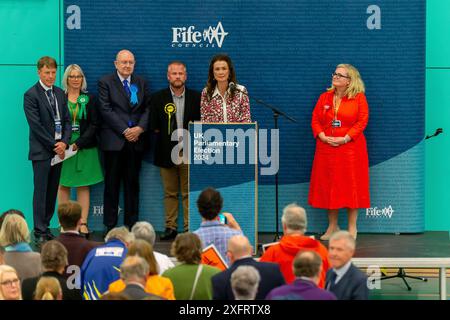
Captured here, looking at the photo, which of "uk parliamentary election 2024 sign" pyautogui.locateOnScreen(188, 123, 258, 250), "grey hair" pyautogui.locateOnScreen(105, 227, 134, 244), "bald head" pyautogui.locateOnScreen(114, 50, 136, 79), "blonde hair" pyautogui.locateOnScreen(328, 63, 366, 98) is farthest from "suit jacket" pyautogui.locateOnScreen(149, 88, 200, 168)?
"grey hair" pyautogui.locateOnScreen(105, 227, 134, 244)

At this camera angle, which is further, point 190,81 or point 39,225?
point 190,81

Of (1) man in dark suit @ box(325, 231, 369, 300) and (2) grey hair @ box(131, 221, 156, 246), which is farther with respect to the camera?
(2) grey hair @ box(131, 221, 156, 246)

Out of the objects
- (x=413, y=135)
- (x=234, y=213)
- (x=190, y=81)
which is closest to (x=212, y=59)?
(x=190, y=81)

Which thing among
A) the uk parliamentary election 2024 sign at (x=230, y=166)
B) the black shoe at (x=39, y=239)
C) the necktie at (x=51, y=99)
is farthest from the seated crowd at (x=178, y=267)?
the necktie at (x=51, y=99)

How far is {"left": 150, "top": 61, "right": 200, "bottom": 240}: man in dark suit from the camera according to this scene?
10.6m

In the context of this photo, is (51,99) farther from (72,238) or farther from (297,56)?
(72,238)

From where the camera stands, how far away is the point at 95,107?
10.8 metres

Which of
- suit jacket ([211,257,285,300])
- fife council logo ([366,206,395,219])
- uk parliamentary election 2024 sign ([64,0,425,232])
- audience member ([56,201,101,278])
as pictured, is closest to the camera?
suit jacket ([211,257,285,300])

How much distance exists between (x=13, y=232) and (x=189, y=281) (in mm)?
1652

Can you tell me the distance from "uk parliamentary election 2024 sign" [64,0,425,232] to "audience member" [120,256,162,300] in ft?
16.4

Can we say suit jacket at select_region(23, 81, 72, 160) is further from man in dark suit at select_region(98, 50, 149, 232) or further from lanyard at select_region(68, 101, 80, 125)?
man in dark suit at select_region(98, 50, 149, 232)

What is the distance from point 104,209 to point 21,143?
140cm

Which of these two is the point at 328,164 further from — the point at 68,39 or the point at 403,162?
the point at 68,39

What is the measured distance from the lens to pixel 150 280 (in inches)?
255
